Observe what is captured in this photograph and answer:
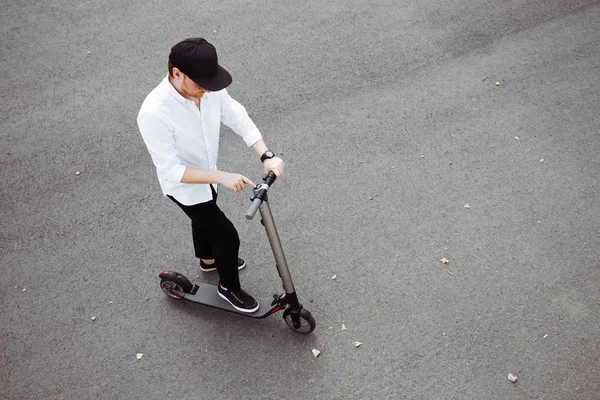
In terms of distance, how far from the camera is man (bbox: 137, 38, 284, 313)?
2740mm

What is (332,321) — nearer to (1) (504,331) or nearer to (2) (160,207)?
(1) (504,331)

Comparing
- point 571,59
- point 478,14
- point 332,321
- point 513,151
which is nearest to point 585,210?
point 513,151

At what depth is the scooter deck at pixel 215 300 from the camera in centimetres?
396

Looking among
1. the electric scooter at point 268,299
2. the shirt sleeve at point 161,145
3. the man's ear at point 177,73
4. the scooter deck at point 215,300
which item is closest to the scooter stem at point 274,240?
the electric scooter at point 268,299

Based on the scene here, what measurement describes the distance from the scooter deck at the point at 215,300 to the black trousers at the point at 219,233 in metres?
0.22

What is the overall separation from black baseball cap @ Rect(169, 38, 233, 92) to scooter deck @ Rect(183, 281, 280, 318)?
1.89 meters

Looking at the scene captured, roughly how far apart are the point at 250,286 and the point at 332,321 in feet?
2.56

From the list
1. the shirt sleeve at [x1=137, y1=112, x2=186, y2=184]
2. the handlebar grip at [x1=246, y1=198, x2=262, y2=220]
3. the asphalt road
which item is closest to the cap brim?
the shirt sleeve at [x1=137, y1=112, x2=186, y2=184]

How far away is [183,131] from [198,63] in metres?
0.51

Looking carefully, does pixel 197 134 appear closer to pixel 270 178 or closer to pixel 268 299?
pixel 270 178

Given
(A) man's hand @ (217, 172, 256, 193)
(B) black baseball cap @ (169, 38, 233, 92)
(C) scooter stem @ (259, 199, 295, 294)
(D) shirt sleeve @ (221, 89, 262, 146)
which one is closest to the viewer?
(B) black baseball cap @ (169, 38, 233, 92)

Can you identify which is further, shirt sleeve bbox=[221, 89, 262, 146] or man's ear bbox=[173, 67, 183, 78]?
shirt sleeve bbox=[221, 89, 262, 146]

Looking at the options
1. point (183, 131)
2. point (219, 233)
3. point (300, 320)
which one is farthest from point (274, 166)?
point (300, 320)

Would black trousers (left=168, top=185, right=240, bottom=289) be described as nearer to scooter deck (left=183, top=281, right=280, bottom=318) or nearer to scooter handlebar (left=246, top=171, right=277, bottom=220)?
scooter deck (left=183, top=281, right=280, bottom=318)
